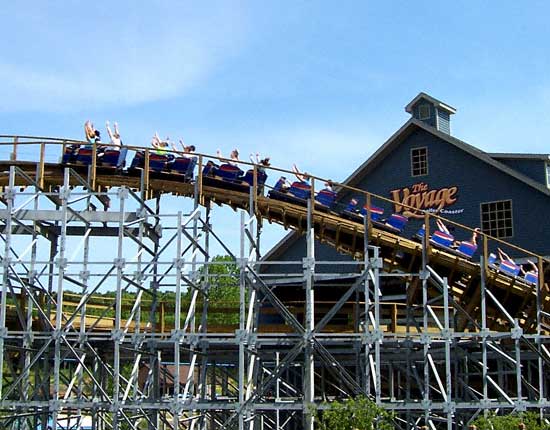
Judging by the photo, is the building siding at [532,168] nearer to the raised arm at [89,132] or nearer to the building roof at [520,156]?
the building roof at [520,156]

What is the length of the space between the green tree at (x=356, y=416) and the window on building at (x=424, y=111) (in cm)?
1798

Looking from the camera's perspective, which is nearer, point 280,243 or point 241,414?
point 241,414

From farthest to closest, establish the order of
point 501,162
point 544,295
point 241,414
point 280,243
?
1. point 280,243
2. point 501,162
3. point 544,295
4. point 241,414

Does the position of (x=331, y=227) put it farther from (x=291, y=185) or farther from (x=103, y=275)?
(x=103, y=275)

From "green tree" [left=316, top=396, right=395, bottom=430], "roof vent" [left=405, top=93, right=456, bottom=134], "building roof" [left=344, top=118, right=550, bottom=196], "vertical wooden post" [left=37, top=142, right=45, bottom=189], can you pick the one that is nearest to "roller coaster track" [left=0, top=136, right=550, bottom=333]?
"vertical wooden post" [left=37, top=142, right=45, bottom=189]

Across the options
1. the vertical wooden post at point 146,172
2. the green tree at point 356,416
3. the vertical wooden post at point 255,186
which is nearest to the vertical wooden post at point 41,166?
the vertical wooden post at point 146,172

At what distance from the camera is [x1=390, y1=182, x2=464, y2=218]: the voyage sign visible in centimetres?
3391

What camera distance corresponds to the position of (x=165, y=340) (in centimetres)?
2353

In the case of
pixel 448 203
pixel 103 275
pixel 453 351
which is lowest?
pixel 453 351

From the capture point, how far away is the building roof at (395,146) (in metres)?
32.3

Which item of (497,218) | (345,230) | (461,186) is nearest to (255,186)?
(345,230)

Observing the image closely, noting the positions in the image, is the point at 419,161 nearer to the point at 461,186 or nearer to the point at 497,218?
the point at 461,186

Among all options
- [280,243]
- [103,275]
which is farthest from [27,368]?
[280,243]

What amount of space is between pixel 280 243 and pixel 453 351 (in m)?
12.7
